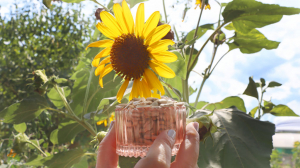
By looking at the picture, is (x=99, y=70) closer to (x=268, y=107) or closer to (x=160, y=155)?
(x=160, y=155)

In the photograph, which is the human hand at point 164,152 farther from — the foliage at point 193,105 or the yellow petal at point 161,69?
the yellow petal at point 161,69

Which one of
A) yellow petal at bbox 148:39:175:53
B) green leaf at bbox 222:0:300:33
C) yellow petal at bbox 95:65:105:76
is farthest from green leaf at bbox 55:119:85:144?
green leaf at bbox 222:0:300:33

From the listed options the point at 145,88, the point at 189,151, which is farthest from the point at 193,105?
the point at 189,151

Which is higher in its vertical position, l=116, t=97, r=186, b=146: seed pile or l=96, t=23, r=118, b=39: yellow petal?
l=96, t=23, r=118, b=39: yellow petal

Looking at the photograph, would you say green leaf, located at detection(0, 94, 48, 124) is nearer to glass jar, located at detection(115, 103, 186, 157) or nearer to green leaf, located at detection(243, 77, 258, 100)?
glass jar, located at detection(115, 103, 186, 157)

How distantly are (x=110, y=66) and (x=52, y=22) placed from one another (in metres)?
1.66

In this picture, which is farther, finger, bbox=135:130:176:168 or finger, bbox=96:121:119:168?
finger, bbox=96:121:119:168

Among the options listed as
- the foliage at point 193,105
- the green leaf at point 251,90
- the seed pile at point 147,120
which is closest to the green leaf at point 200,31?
the foliage at point 193,105

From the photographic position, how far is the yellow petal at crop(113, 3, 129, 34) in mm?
404

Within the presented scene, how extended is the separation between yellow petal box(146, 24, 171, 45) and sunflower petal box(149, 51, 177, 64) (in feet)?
0.07

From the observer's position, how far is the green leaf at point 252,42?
23.9 inches

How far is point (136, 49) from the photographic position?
0.42 metres

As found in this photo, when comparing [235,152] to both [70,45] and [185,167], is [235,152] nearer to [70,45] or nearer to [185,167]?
[185,167]

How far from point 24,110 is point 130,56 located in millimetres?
304
